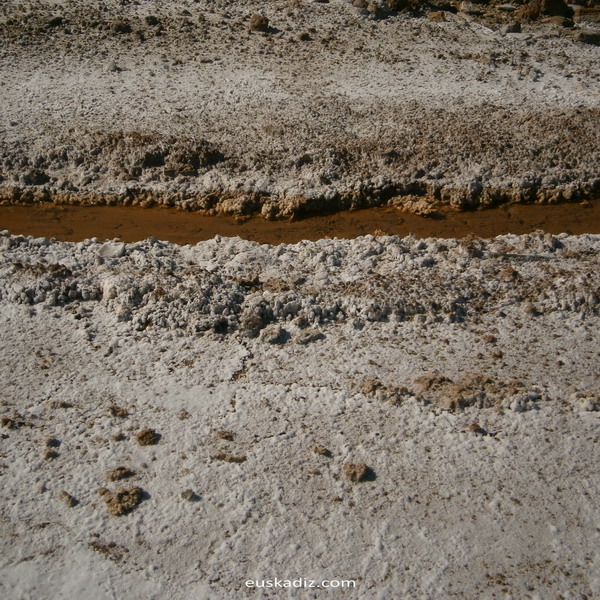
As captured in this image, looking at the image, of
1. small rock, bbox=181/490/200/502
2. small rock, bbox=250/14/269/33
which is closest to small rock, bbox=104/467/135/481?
small rock, bbox=181/490/200/502

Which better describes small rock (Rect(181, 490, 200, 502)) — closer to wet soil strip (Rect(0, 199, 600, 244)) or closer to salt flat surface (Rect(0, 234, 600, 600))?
salt flat surface (Rect(0, 234, 600, 600))

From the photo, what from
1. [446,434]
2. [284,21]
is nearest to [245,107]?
[284,21]

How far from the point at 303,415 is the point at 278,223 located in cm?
406

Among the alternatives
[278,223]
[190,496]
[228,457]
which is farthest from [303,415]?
[278,223]

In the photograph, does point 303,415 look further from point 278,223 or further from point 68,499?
point 278,223

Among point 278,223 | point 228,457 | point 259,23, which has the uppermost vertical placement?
point 259,23

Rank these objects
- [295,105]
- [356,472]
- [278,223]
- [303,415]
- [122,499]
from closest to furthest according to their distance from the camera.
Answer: [122,499] → [356,472] → [303,415] → [278,223] → [295,105]

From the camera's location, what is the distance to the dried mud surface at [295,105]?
424 inches

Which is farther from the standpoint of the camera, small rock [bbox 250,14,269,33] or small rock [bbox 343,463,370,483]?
small rock [bbox 250,14,269,33]

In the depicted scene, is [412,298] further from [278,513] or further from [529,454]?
[278,513]

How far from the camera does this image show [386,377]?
24.1ft

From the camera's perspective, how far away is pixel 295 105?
12.2m

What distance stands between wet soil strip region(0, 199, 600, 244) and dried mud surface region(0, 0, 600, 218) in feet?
0.58

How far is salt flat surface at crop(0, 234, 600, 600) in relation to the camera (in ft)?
19.2
